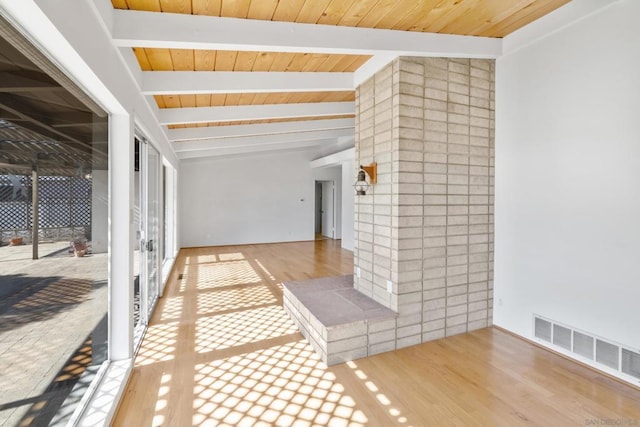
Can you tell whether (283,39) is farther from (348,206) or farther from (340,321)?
(348,206)

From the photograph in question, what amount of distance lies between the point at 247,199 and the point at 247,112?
5.23 meters

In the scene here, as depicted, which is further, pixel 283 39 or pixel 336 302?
pixel 336 302

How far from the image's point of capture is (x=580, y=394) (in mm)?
2176

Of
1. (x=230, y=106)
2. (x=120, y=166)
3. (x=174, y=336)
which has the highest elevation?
(x=230, y=106)

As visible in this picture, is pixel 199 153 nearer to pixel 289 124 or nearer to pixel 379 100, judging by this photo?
pixel 289 124

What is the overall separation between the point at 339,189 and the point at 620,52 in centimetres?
860

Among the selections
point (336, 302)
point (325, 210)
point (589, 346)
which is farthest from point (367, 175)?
point (325, 210)

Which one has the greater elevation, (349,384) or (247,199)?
(247,199)

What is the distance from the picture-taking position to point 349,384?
2336mm

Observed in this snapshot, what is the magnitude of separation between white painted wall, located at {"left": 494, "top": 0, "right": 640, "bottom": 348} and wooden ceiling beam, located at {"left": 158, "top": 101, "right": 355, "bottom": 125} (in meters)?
2.05

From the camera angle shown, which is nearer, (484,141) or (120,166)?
(120,166)

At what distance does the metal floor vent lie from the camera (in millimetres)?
2288

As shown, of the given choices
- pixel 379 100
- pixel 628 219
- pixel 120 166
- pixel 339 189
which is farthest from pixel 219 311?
pixel 339 189

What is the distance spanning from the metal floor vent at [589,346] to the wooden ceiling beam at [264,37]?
2.53 m
